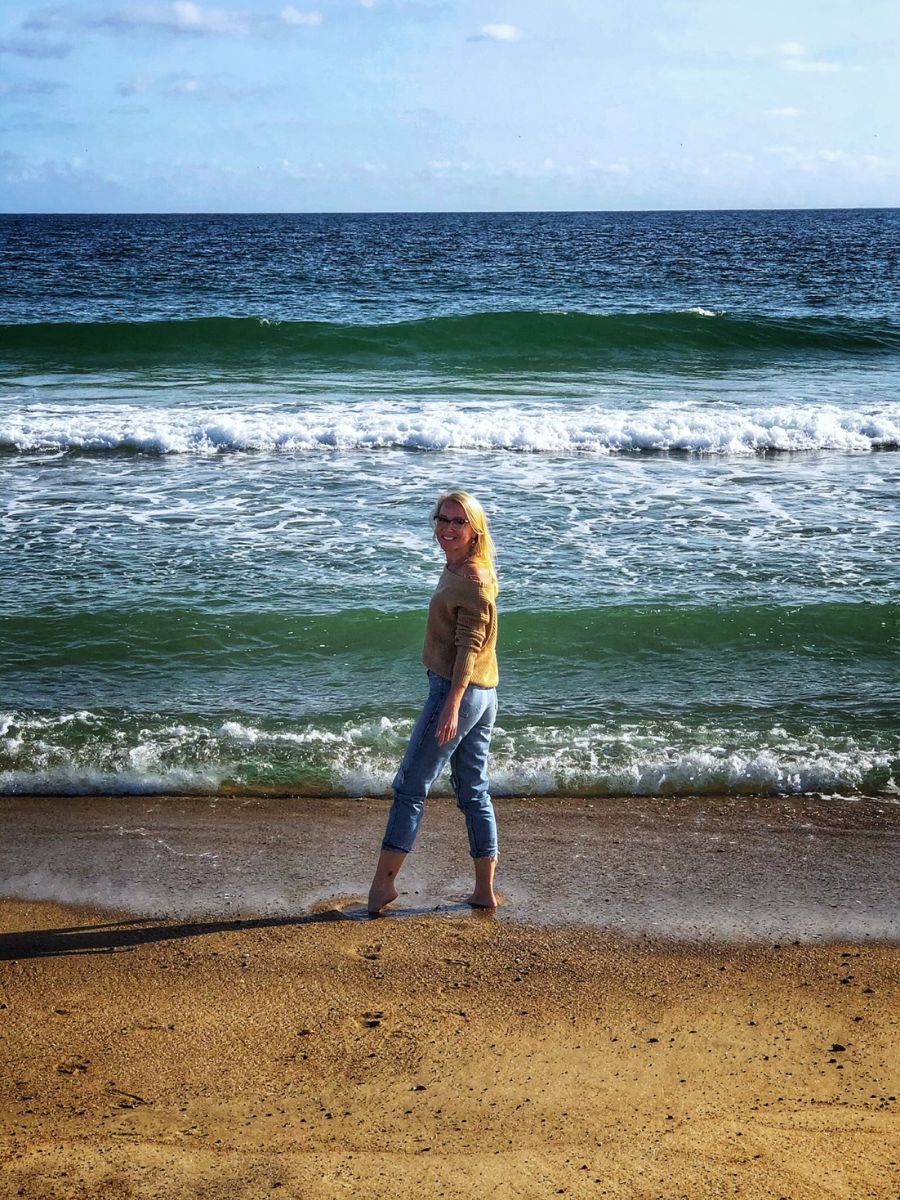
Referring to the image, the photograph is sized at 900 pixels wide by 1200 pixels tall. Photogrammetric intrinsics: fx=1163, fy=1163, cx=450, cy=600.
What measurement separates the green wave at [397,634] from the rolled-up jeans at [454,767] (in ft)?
9.86

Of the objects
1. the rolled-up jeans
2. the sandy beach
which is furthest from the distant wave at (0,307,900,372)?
the rolled-up jeans

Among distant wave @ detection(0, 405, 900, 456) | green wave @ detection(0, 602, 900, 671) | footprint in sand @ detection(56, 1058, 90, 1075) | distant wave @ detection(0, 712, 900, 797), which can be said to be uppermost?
distant wave @ detection(0, 405, 900, 456)

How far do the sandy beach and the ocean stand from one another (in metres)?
0.60

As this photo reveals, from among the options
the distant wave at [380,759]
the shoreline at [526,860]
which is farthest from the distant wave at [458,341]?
the shoreline at [526,860]

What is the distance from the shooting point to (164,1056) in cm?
395

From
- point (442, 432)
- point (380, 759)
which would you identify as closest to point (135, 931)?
point (380, 759)

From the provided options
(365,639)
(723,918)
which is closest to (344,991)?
(723,918)

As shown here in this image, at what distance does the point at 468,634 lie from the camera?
14.9ft

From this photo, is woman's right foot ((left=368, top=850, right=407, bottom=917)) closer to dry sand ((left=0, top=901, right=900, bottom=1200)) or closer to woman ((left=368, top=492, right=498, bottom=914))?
woman ((left=368, top=492, right=498, bottom=914))

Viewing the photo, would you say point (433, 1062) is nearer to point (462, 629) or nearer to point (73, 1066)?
point (73, 1066)

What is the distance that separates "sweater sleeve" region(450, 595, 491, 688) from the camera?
4.54 m

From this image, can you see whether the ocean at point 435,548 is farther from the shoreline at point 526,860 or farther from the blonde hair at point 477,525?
the blonde hair at point 477,525

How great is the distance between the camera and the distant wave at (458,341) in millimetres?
23859

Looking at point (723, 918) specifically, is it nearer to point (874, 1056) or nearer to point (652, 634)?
point (874, 1056)
